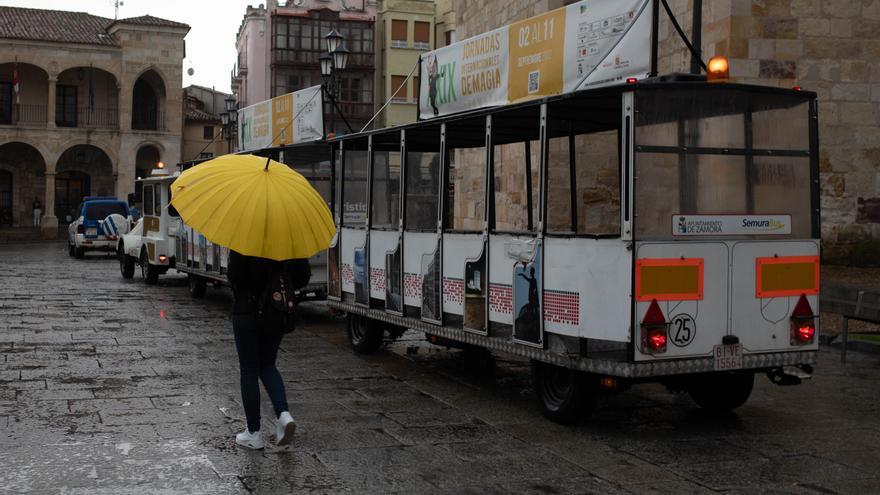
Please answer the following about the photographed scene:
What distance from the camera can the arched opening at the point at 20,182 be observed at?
2132 inches

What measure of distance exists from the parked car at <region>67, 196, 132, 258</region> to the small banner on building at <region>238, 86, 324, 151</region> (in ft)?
54.0

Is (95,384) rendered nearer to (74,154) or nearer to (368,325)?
(368,325)

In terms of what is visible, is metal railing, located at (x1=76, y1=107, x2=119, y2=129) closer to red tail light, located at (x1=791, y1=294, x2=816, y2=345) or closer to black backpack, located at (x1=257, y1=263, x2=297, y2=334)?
black backpack, located at (x1=257, y1=263, x2=297, y2=334)

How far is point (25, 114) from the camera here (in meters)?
54.3

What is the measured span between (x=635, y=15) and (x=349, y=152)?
5004 millimetres

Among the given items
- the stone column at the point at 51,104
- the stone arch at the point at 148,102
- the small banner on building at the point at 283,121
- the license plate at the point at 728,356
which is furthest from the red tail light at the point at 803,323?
the stone arch at the point at 148,102

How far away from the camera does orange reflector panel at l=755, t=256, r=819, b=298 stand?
25.1 ft

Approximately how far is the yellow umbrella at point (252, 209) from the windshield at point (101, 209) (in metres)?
29.9

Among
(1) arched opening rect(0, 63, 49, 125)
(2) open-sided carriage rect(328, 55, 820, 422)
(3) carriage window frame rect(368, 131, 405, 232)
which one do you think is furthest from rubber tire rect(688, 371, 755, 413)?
(1) arched opening rect(0, 63, 49, 125)

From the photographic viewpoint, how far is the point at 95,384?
9562 mm

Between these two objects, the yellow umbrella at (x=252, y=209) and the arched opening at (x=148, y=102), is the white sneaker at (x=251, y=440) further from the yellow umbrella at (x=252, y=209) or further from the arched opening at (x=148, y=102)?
the arched opening at (x=148, y=102)

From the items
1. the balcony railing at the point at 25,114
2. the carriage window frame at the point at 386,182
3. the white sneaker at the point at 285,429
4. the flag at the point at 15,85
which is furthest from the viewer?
the balcony railing at the point at 25,114

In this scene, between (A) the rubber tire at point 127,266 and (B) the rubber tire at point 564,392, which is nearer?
(B) the rubber tire at point 564,392

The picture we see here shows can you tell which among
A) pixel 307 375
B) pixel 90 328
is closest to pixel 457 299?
pixel 307 375
